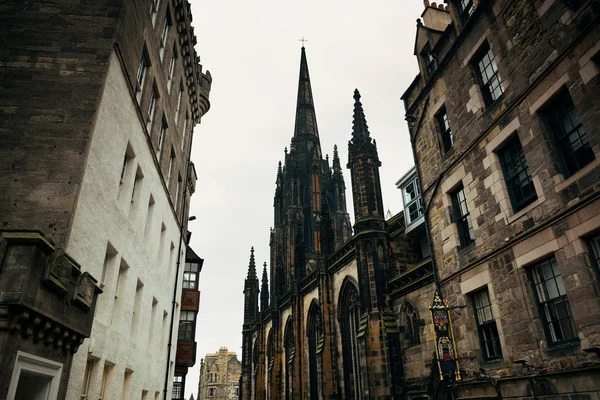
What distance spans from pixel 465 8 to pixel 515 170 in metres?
6.30

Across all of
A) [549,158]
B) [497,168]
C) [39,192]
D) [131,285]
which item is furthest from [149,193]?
[549,158]

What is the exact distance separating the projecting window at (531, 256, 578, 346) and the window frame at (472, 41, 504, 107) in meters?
4.98

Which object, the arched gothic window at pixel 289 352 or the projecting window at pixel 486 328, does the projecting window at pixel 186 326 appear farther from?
the projecting window at pixel 486 328

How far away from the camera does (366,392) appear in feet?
59.3

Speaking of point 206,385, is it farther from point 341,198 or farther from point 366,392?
point 366,392

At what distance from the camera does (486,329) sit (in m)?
11.7

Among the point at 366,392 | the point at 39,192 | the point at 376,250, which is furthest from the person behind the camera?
the point at 376,250

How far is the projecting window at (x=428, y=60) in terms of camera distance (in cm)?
1614

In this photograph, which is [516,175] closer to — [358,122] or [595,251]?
[595,251]

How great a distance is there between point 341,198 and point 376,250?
33993 millimetres

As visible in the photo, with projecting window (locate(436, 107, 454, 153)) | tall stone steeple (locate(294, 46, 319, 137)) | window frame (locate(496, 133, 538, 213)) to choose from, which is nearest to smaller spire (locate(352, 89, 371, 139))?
projecting window (locate(436, 107, 454, 153))

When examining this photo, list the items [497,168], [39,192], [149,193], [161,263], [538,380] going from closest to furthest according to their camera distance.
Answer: [39,192] → [538,380] → [497,168] → [149,193] → [161,263]

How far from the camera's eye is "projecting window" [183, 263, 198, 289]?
1025 inches

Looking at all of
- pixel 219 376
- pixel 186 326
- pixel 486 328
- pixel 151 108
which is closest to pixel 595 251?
pixel 486 328
